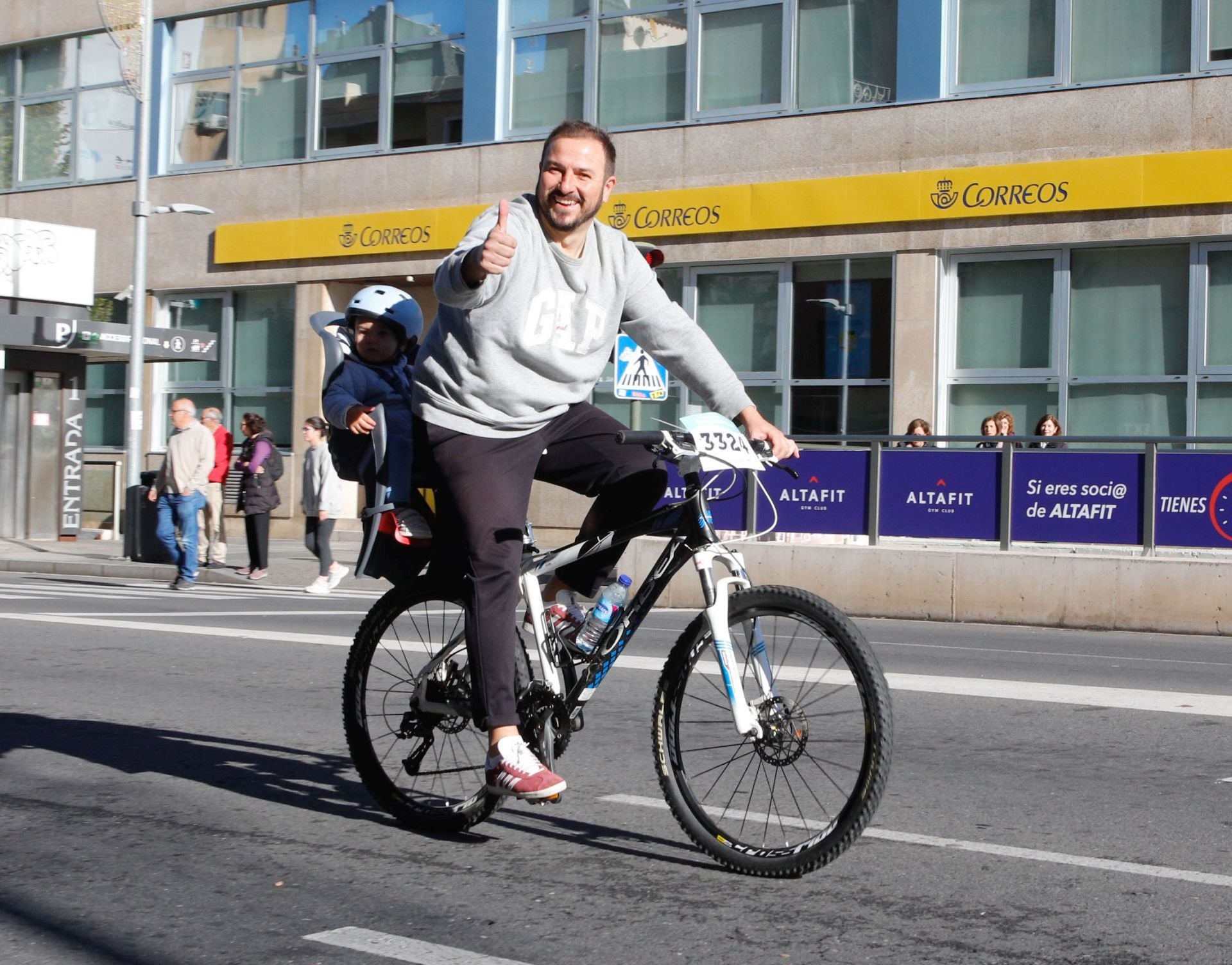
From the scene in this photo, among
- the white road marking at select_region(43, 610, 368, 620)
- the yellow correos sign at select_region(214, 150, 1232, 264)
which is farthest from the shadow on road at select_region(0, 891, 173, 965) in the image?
the yellow correos sign at select_region(214, 150, 1232, 264)

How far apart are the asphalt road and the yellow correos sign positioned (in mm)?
12097

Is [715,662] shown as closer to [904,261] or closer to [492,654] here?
[492,654]

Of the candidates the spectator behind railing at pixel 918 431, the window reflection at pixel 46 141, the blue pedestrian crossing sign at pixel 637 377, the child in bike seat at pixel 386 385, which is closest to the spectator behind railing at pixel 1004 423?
the spectator behind railing at pixel 918 431

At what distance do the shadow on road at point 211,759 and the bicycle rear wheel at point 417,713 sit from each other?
6.8 inches

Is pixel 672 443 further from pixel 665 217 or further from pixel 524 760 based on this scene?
pixel 665 217

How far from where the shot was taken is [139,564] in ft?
63.0

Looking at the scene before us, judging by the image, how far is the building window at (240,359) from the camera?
26.9 m

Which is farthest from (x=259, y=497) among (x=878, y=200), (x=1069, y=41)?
(x=1069, y=41)

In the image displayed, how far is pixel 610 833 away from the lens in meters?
4.71

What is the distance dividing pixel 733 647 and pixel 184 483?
1287cm

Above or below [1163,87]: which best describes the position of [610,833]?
below

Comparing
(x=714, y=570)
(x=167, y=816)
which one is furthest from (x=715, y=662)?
(x=167, y=816)

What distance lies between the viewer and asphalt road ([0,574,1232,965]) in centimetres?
364

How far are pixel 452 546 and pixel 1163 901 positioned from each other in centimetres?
214
